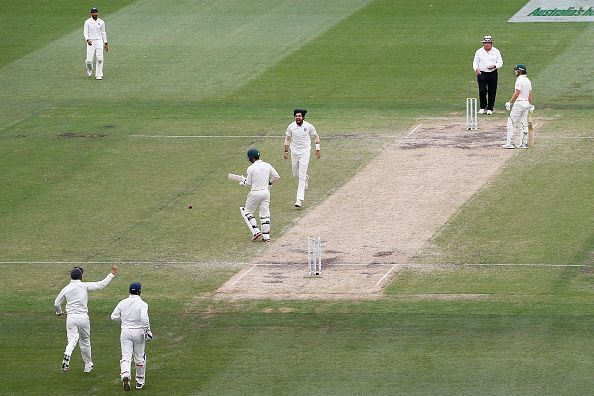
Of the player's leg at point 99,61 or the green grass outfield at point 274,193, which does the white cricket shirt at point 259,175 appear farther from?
the player's leg at point 99,61

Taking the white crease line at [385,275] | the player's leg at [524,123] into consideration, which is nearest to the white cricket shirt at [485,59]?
the player's leg at [524,123]

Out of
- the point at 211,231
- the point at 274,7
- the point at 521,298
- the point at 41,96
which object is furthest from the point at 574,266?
the point at 274,7

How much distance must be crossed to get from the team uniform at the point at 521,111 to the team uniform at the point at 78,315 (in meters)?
15.9

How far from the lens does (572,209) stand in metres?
32.6

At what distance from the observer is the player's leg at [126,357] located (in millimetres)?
23219

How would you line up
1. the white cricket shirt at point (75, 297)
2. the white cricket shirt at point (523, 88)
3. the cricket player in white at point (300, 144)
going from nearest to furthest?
1. the white cricket shirt at point (75, 297)
2. the cricket player in white at point (300, 144)
3. the white cricket shirt at point (523, 88)

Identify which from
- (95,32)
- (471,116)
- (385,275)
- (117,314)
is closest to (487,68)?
(471,116)

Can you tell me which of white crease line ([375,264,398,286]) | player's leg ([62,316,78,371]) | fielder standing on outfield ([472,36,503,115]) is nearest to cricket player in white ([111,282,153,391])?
A: player's leg ([62,316,78,371])

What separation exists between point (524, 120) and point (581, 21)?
49.9 ft

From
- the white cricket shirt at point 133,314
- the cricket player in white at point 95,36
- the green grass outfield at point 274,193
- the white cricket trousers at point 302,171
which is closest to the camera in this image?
the white cricket shirt at point 133,314

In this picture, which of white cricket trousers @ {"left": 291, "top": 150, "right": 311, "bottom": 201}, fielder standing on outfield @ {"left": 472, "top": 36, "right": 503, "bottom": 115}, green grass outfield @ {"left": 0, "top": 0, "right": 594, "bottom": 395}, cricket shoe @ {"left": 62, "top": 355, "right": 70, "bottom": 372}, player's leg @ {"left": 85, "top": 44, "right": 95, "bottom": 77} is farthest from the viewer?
player's leg @ {"left": 85, "top": 44, "right": 95, "bottom": 77}

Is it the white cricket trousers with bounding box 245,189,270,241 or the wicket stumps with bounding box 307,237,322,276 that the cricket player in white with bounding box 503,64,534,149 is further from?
the wicket stumps with bounding box 307,237,322,276

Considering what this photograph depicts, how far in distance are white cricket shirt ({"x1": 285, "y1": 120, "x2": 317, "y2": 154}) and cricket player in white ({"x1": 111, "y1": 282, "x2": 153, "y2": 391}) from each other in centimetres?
1038

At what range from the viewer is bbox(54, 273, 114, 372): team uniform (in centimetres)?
2410
